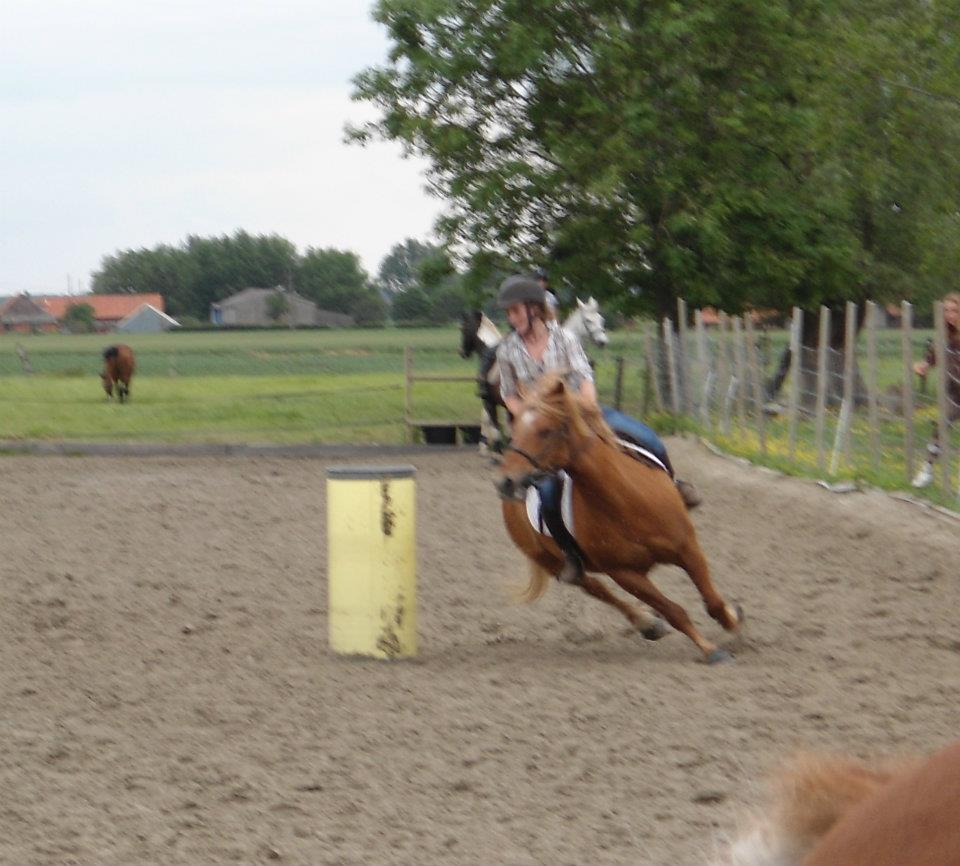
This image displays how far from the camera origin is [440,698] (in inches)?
300

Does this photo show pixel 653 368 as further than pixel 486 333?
Yes

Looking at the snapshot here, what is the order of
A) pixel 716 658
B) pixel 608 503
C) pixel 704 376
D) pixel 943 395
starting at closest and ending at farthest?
pixel 608 503, pixel 716 658, pixel 943 395, pixel 704 376

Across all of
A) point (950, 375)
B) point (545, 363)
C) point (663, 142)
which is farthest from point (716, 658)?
point (663, 142)

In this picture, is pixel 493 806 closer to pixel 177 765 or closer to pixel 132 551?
pixel 177 765

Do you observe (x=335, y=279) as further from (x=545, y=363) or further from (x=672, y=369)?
(x=545, y=363)

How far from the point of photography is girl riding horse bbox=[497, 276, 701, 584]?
8578 mm

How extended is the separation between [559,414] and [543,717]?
1.59 metres

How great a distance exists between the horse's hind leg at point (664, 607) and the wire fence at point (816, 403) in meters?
5.50

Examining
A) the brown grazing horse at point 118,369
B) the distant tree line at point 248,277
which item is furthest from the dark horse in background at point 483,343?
the distant tree line at point 248,277

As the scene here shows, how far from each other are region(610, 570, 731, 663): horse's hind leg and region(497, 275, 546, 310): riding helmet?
1.43 m

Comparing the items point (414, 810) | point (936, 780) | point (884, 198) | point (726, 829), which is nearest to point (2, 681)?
point (414, 810)

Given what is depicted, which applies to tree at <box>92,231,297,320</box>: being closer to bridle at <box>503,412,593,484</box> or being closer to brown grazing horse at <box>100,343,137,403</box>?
brown grazing horse at <box>100,343,137,403</box>

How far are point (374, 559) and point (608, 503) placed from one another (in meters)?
1.26

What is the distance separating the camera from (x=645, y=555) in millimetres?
8500
